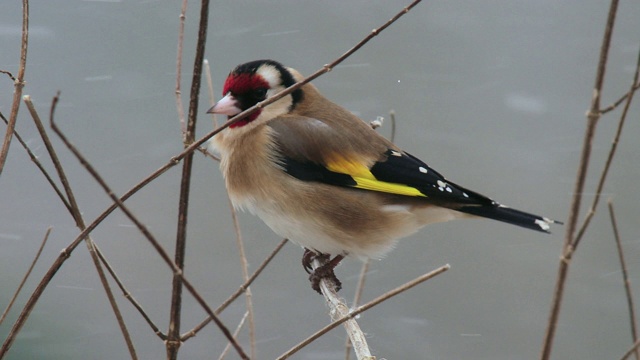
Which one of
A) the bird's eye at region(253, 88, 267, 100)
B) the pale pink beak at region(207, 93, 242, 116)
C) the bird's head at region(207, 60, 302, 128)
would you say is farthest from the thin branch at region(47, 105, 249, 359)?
the bird's eye at region(253, 88, 267, 100)

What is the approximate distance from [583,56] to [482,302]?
7.43 ft

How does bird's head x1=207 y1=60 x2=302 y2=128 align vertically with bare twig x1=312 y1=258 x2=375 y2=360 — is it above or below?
above

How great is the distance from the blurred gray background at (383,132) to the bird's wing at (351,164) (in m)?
2.05

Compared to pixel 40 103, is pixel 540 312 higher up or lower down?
lower down

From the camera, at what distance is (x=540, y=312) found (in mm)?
5906

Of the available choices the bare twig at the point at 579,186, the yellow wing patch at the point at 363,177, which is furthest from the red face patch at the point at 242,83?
the bare twig at the point at 579,186

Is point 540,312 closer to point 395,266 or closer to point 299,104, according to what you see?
point 395,266


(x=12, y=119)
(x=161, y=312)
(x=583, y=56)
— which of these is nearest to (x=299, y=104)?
(x=12, y=119)

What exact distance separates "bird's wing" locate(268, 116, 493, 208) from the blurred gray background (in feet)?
6.73

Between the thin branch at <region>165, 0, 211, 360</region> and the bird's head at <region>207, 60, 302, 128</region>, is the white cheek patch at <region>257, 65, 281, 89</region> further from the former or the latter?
the thin branch at <region>165, 0, 211, 360</region>

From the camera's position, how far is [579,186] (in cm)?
Result: 187

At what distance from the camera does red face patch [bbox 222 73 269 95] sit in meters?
3.29

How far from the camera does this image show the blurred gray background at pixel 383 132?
18.5 feet

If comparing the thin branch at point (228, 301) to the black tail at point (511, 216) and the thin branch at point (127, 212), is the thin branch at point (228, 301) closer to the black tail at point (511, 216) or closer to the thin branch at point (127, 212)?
the thin branch at point (127, 212)
